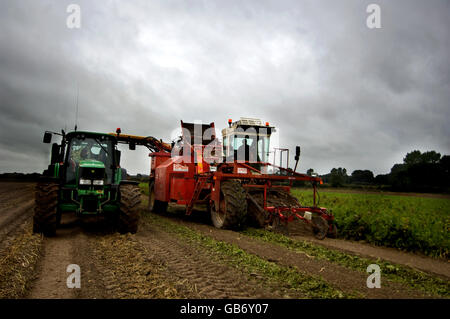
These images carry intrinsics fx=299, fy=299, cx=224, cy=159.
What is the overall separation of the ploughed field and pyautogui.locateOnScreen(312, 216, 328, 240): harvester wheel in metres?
0.26

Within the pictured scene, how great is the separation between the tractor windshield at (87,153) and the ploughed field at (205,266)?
1.48 meters

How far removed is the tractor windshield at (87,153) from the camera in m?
7.62

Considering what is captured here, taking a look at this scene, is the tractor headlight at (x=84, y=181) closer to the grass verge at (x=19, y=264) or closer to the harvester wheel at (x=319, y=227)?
the grass verge at (x=19, y=264)

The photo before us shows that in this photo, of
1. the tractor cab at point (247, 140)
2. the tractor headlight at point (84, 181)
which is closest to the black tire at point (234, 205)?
the tractor cab at point (247, 140)

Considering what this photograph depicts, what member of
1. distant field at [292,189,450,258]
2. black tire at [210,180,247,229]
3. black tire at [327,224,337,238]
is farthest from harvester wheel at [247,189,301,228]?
distant field at [292,189,450,258]

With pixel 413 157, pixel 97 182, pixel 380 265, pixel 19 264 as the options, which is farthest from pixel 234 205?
pixel 413 157

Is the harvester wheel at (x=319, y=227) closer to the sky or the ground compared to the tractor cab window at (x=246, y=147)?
closer to the ground

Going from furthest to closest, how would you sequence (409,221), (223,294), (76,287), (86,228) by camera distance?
1. (86,228)
2. (409,221)
3. (76,287)
4. (223,294)

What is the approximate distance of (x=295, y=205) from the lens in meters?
8.84
